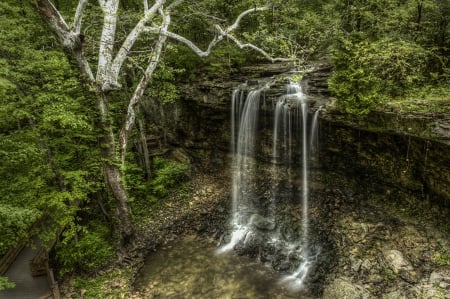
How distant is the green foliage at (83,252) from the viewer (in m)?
7.52

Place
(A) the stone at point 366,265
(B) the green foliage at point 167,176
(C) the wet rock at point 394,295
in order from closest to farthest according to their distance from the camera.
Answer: (C) the wet rock at point 394,295, (A) the stone at point 366,265, (B) the green foliage at point 167,176

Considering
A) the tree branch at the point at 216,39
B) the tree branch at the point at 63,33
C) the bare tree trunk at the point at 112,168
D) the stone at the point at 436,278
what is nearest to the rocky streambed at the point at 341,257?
the stone at the point at 436,278

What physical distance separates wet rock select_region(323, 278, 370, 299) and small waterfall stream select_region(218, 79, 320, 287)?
0.83 metres

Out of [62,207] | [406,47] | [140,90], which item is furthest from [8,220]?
[406,47]

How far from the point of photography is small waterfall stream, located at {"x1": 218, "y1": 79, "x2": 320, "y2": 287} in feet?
29.6

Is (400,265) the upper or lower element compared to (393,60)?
lower

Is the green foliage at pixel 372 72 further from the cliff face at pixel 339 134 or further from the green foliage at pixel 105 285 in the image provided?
the green foliage at pixel 105 285

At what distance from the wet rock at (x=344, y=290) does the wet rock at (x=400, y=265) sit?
3.33 feet

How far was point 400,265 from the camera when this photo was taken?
6793mm

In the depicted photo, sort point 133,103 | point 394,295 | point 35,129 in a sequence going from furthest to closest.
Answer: point 133,103 → point 35,129 → point 394,295

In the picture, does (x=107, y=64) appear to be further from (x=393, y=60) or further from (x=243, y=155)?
(x=393, y=60)

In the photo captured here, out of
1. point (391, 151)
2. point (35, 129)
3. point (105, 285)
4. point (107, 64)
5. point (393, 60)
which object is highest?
point (107, 64)

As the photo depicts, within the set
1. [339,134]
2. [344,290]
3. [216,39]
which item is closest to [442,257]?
[344,290]

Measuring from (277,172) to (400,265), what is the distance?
5.44m
